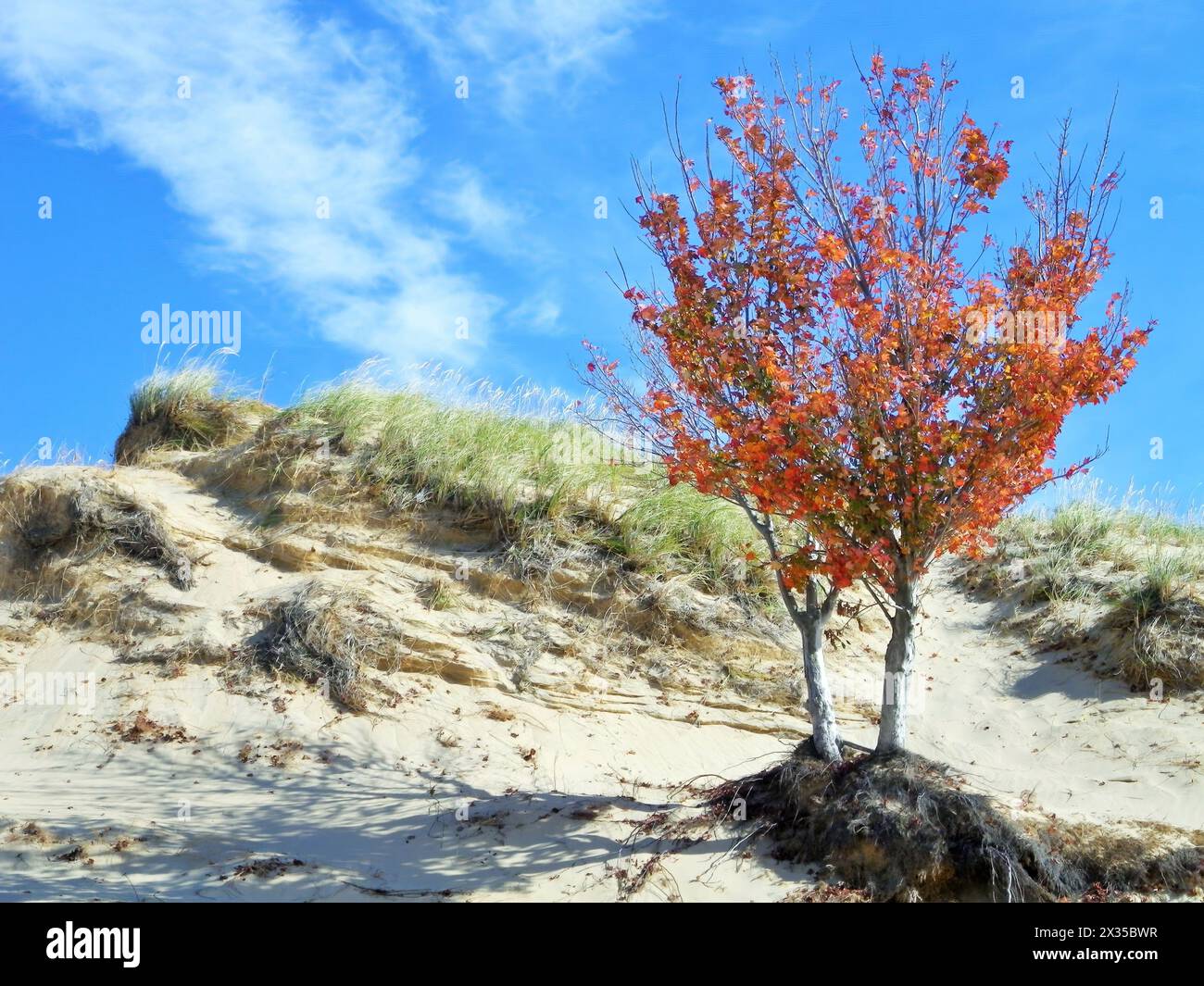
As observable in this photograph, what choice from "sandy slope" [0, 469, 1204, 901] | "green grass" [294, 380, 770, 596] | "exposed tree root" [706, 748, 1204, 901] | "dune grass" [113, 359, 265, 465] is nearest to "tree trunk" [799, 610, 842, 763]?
"exposed tree root" [706, 748, 1204, 901]

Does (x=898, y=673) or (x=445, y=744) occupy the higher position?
(x=898, y=673)

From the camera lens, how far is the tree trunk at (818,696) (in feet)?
30.5

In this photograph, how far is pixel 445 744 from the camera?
10945mm

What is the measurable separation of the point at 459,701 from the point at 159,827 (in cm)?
333

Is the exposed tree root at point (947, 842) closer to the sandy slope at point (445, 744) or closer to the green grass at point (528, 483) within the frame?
the sandy slope at point (445, 744)

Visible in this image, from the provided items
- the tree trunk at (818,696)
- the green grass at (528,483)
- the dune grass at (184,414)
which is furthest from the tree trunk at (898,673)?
the dune grass at (184,414)

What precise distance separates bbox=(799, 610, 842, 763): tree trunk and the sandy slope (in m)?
1.08

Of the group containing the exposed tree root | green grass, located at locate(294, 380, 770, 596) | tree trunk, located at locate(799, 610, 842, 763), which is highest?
green grass, located at locate(294, 380, 770, 596)

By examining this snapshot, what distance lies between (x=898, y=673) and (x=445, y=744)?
4.52 metres

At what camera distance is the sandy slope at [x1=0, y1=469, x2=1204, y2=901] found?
850 centimetres

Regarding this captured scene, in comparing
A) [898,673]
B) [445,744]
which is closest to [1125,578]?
[898,673]

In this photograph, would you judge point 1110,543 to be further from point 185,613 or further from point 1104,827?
point 185,613

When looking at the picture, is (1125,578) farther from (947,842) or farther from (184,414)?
(184,414)

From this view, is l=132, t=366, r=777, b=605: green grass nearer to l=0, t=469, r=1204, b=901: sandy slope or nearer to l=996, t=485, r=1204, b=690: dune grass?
l=0, t=469, r=1204, b=901: sandy slope
